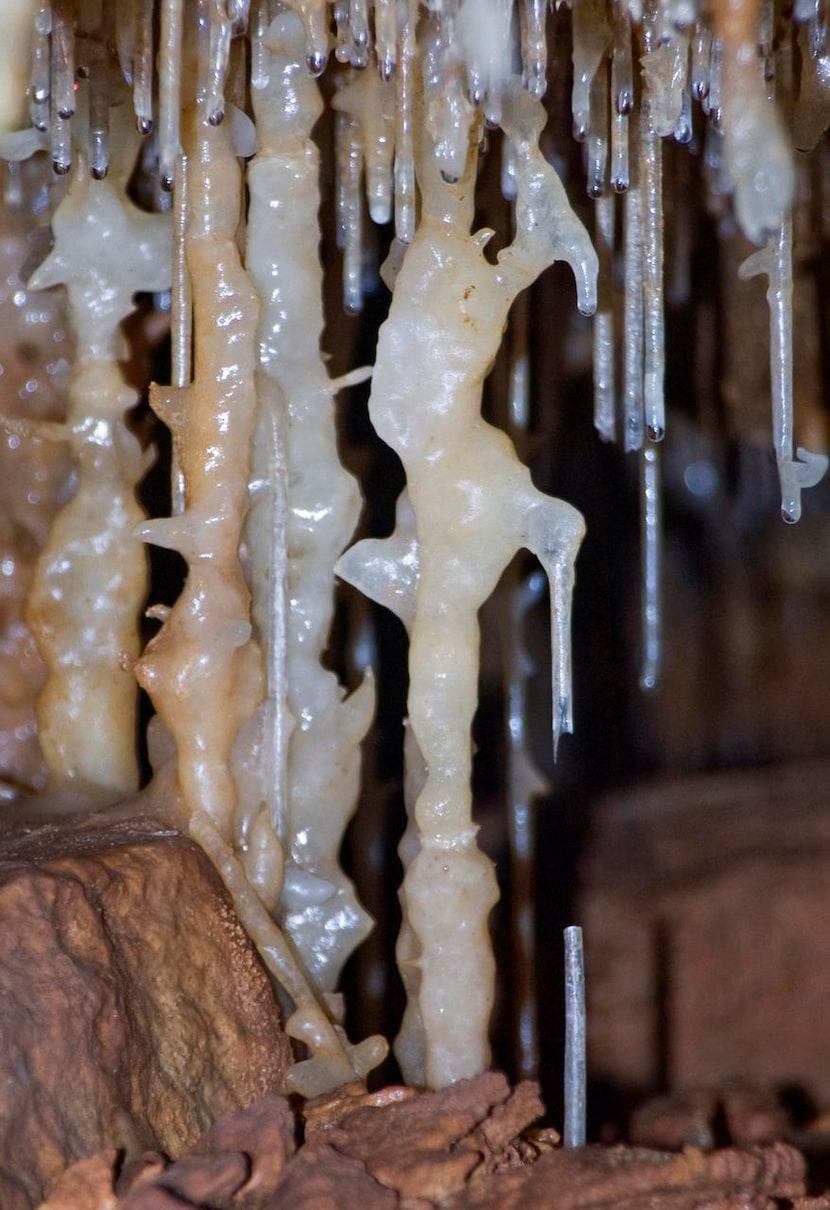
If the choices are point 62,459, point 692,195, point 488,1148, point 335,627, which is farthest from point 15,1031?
point 692,195

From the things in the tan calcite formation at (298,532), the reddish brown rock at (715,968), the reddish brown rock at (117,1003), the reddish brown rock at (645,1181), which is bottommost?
the reddish brown rock at (715,968)

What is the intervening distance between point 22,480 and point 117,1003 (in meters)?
1.43

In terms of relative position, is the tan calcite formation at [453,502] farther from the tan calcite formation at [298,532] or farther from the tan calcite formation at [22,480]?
the tan calcite formation at [22,480]

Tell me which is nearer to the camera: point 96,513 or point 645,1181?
point 645,1181

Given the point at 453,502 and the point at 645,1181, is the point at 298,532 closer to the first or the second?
the point at 453,502

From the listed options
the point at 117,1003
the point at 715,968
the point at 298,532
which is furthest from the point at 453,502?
the point at 715,968

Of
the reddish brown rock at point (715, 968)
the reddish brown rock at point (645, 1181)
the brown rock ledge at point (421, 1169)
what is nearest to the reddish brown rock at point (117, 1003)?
the brown rock ledge at point (421, 1169)

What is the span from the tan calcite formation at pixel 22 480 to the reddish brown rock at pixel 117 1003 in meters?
0.61

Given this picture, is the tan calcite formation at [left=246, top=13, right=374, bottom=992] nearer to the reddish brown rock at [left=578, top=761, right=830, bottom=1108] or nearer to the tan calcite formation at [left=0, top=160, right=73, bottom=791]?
the tan calcite formation at [left=0, top=160, right=73, bottom=791]

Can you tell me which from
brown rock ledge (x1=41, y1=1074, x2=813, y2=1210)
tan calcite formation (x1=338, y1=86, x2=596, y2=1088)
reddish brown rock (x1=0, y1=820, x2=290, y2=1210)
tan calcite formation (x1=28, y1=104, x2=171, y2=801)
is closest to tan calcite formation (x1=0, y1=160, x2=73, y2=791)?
tan calcite formation (x1=28, y1=104, x2=171, y2=801)

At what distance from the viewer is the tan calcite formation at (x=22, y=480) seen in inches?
125

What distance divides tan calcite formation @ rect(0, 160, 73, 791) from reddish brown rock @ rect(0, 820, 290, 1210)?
2.01 ft

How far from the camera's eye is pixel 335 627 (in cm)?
421

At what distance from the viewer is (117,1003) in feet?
7.06
